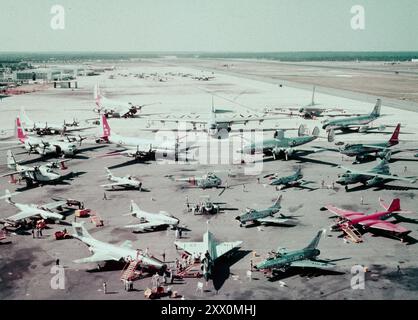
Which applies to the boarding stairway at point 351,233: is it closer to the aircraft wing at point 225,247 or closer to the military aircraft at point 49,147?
the aircraft wing at point 225,247

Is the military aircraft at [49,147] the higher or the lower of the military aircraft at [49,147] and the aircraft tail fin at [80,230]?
the higher

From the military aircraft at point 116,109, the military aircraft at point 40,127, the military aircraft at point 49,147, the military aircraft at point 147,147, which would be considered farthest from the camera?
the military aircraft at point 116,109

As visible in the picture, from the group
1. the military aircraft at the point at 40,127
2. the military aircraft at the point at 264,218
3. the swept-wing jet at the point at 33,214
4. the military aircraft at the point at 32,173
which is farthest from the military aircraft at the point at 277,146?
the military aircraft at the point at 40,127

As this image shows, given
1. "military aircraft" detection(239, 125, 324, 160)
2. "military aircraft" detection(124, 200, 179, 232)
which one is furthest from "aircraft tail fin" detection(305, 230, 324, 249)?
"military aircraft" detection(239, 125, 324, 160)

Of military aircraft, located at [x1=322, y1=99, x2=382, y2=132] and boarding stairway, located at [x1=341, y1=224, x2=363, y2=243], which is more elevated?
military aircraft, located at [x1=322, y1=99, x2=382, y2=132]

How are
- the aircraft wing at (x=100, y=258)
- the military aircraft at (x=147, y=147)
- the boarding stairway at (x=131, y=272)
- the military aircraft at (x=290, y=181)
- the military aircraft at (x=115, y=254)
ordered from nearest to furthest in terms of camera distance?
1. the boarding stairway at (x=131, y=272)
2. the military aircraft at (x=115, y=254)
3. the aircraft wing at (x=100, y=258)
4. the military aircraft at (x=290, y=181)
5. the military aircraft at (x=147, y=147)

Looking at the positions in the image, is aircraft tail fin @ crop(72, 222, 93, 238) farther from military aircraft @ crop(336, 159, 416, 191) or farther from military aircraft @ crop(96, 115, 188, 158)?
military aircraft @ crop(336, 159, 416, 191)
